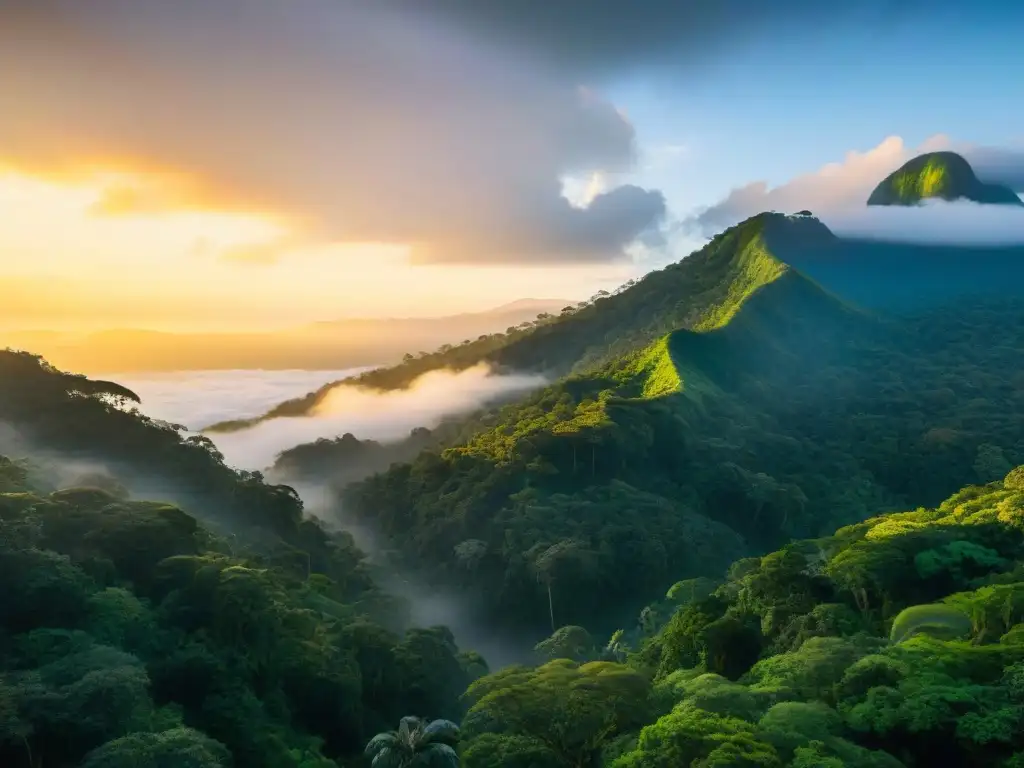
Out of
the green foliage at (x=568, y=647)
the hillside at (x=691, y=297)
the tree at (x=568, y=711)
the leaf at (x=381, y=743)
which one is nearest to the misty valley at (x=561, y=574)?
the tree at (x=568, y=711)

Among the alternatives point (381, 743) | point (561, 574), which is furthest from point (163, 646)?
point (561, 574)

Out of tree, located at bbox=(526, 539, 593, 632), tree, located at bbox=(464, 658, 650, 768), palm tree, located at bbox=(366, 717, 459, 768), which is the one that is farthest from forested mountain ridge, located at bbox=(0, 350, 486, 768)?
tree, located at bbox=(526, 539, 593, 632)

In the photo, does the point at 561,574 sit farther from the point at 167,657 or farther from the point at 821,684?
the point at 167,657

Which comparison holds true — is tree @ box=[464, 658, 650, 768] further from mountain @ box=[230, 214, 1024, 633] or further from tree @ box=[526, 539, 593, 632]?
mountain @ box=[230, 214, 1024, 633]

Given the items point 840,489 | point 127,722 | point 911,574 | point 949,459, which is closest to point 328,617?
point 127,722

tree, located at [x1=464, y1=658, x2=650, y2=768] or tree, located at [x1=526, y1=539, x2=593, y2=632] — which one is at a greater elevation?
tree, located at [x1=464, y1=658, x2=650, y2=768]

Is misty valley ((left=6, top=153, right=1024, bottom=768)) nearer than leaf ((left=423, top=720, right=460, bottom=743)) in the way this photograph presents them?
Yes
